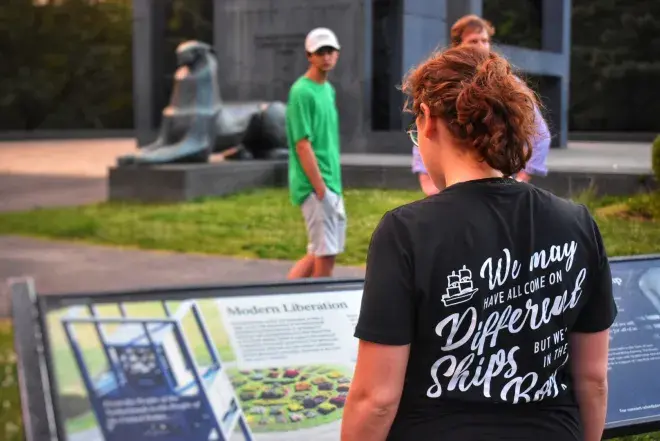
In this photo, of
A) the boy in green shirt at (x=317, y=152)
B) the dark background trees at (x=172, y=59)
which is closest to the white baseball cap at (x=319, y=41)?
the boy in green shirt at (x=317, y=152)

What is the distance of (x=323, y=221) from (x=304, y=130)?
1.84 ft

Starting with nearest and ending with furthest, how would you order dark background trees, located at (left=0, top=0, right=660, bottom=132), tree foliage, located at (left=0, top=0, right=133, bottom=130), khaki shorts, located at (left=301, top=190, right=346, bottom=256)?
khaki shorts, located at (left=301, top=190, right=346, bottom=256), tree foliage, located at (left=0, top=0, right=133, bottom=130), dark background trees, located at (left=0, top=0, right=660, bottom=132)

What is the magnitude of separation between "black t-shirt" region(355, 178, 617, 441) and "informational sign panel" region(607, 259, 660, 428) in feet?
5.65

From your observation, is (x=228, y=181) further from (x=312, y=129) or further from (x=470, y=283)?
(x=470, y=283)

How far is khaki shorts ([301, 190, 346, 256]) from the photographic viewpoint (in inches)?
235

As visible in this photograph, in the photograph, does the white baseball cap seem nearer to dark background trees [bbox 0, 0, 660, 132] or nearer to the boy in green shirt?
the boy in green shirt

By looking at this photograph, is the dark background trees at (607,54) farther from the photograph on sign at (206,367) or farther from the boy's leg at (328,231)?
the photograph on sign at (206,367)

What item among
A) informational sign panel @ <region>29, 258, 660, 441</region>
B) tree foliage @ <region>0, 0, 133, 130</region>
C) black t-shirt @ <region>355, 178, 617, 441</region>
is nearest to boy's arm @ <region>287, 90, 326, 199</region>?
informational sign panel @ <region>29, 258, 660, 441</region>

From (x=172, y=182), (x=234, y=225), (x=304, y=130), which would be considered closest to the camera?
(x=304, y=130)

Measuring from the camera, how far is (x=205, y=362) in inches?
122

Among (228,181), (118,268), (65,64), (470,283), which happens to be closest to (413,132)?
(470,283)

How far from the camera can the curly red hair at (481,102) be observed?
195 cm

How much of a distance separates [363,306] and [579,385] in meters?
0.59

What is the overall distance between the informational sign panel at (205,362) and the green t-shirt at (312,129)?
2433 millimetres
